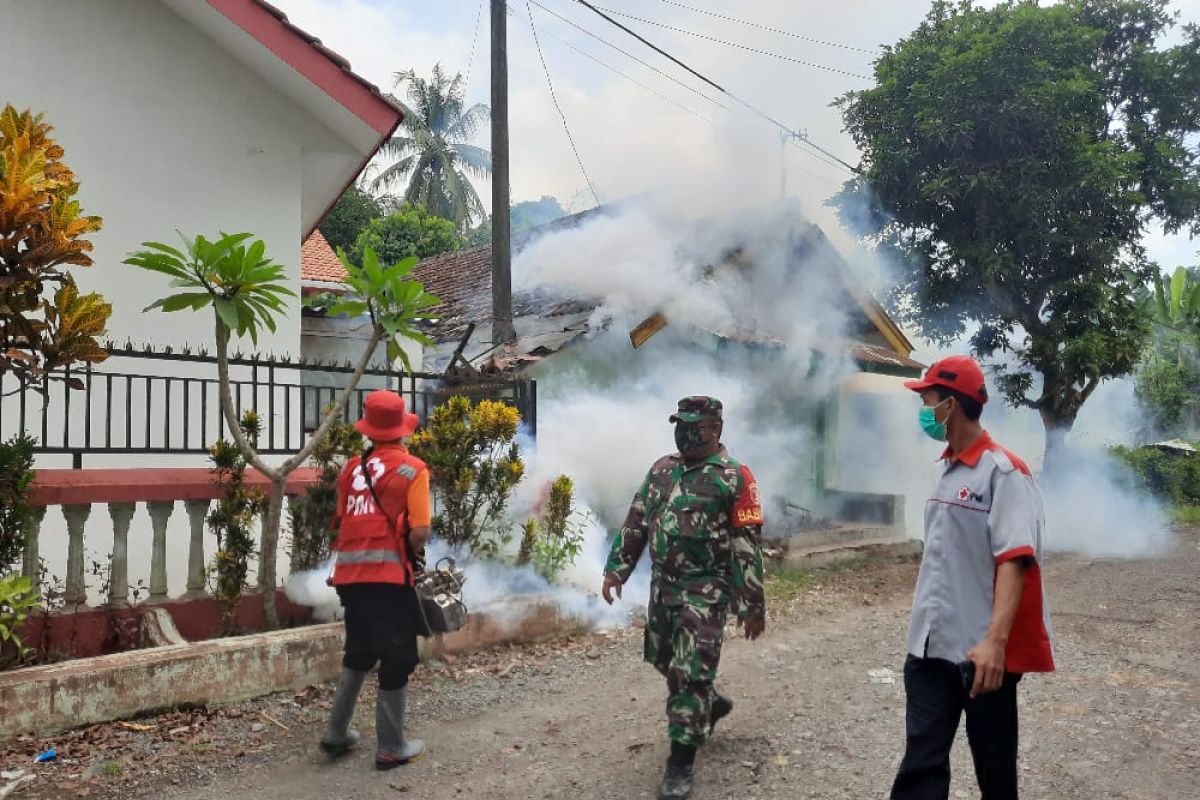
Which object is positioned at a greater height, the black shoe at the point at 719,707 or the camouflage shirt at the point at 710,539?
the camouflage shirt at the point at 710,539

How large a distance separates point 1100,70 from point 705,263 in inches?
333

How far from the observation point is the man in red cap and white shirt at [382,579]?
4.10 m

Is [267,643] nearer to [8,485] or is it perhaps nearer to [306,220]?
[8,485]

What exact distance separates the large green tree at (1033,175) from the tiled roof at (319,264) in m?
8.66

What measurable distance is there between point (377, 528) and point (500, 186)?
20.1 feet

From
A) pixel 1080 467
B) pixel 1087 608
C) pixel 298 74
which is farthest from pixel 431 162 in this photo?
pixel 1087 608

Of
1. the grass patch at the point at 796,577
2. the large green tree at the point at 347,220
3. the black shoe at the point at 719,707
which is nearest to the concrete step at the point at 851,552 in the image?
the grass patch at the point at 796,577

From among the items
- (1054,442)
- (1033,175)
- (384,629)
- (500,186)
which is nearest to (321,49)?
(500,186)

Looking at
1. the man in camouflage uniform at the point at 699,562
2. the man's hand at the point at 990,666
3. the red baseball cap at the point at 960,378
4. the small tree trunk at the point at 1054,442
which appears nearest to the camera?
the man's hand at the point at 990,666

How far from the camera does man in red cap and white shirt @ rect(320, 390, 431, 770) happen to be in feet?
13.5

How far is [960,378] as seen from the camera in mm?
3039

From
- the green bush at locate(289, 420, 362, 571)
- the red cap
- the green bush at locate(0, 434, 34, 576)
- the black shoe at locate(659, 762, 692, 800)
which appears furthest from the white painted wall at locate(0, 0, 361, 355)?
the black shoe at locate(659, 762, 692, 800)

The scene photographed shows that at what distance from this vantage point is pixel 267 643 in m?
4.96

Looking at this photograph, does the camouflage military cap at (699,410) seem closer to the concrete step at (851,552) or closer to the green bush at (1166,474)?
the concrete step at (851,552)
